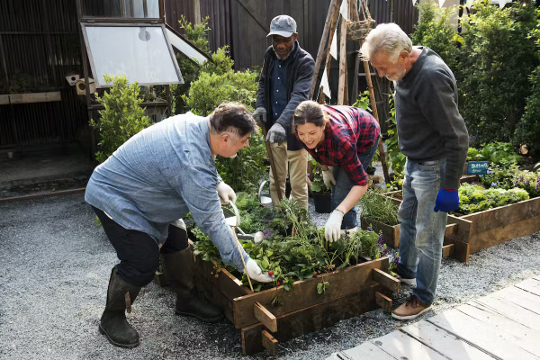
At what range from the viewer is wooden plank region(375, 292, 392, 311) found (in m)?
3.04

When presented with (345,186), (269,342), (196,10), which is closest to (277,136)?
(345,186)

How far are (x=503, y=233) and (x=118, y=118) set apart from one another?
4.14 m

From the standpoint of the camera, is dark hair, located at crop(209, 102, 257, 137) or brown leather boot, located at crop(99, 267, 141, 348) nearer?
dark hair, located at crop(209, 102, 257, 137)

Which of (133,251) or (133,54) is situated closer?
(133,251)

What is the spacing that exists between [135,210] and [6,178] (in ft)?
18.4

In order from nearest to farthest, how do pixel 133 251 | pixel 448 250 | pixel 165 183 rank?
1. pixel 165 183
2. pixel 133 251
3. pixel 448 250

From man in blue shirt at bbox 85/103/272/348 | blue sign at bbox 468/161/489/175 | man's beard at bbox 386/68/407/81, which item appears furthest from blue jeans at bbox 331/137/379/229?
blue sign at bbox 468/161/489/175

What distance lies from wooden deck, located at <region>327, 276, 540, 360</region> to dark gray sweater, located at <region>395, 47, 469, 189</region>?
89cm

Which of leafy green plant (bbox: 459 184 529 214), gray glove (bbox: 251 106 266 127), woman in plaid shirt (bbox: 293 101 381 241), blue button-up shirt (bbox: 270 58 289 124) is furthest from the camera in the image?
gray glove (bbox: 251 106 266 127)

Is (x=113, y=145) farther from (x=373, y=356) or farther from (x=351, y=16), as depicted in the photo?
(x=373, y=356)

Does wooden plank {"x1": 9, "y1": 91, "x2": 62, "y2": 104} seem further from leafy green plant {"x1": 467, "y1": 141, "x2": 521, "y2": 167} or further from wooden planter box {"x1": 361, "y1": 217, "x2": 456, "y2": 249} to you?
leafy green plant {"x1": 467, "y1": 141, "x2": 521, "y2": 167}

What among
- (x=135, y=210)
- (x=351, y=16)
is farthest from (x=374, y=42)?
(x=351, y=16)

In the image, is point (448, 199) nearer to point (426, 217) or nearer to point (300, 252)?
point (426, 217)

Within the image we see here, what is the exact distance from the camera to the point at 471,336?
2637mm
